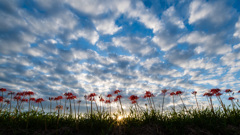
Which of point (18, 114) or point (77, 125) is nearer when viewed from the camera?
point (77, 125)

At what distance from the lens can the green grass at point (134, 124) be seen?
5773 mm

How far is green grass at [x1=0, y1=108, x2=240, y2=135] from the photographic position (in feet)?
18.9

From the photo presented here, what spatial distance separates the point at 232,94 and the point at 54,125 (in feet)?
35.1

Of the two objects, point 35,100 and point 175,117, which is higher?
point 35,100

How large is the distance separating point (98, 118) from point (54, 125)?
7.23ft

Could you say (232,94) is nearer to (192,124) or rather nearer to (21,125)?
(192,124)

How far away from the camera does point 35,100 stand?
724cm

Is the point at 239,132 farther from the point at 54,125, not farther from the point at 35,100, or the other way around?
the point at 35,100

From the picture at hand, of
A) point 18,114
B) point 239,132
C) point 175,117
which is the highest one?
point 18,114

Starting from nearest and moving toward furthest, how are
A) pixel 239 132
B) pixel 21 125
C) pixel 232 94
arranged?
pixel 239 132
pixel 21 125
pixel 232 94

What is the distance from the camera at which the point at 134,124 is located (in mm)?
6445

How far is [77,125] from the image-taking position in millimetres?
6219

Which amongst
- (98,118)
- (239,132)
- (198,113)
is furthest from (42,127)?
(239,132)

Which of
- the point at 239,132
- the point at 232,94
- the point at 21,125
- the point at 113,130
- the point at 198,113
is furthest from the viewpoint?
the point at 232,94
